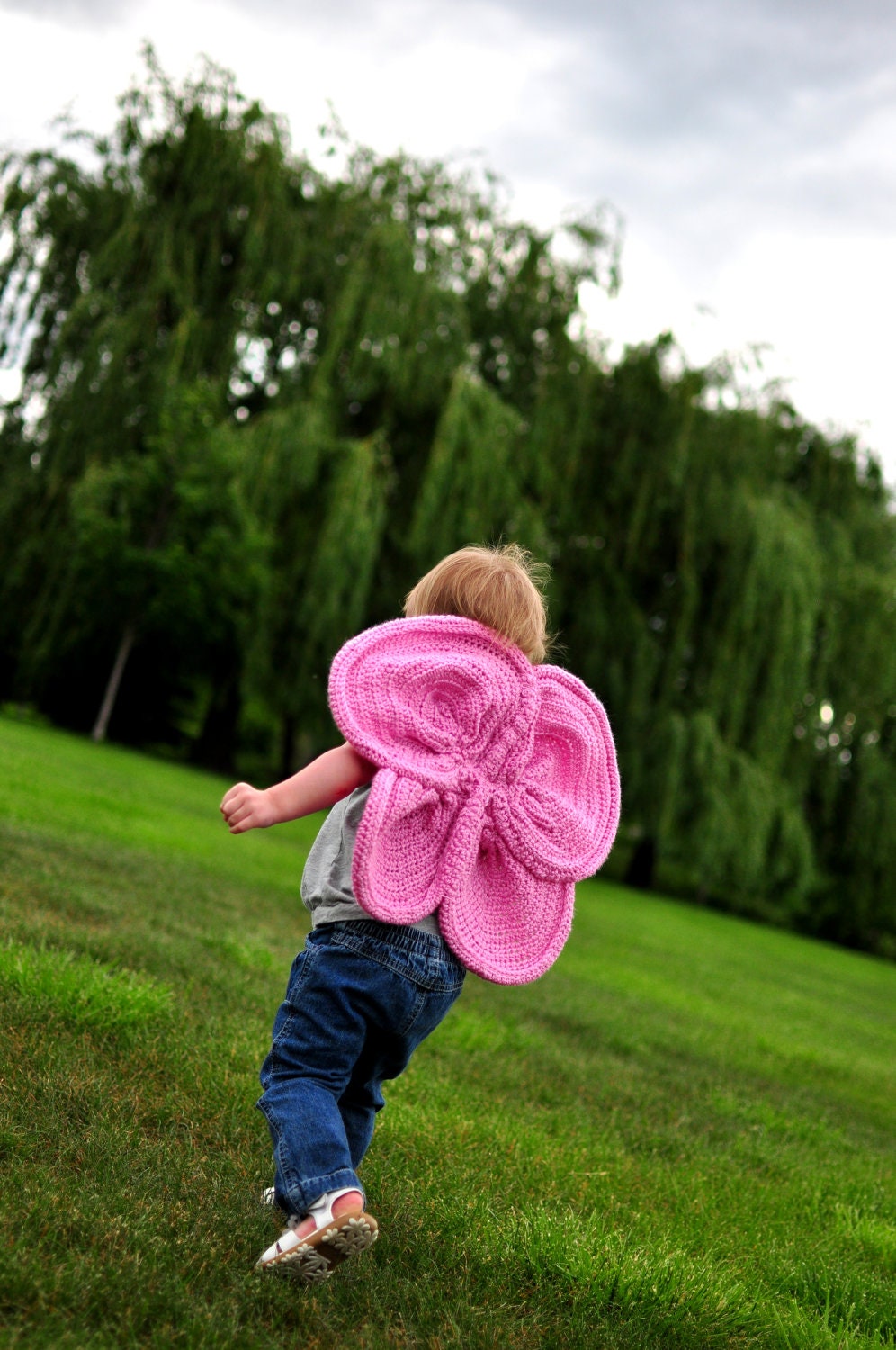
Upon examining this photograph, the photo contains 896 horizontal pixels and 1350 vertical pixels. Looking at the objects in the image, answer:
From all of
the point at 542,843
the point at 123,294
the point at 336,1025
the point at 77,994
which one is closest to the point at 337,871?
the point at 336,1025

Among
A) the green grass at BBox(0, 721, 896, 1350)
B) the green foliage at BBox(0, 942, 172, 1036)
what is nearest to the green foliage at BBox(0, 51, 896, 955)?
the green grass at BBox(0, 721, 896, 1350)

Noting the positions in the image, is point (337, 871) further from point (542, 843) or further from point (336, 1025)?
point (542, 843)

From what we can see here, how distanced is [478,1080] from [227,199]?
46.3 feet

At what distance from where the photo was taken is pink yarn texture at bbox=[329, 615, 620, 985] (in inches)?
96.8

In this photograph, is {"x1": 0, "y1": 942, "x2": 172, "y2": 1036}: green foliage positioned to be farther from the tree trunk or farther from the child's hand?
the tree trunk

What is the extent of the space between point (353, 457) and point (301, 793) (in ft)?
41.7

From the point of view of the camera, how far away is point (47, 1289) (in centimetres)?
192

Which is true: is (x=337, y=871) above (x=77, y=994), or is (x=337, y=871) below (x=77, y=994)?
above

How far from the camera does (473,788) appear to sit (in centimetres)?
257

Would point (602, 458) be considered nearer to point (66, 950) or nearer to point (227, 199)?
point (227, 199)

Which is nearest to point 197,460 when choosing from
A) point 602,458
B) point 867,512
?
point 602,458

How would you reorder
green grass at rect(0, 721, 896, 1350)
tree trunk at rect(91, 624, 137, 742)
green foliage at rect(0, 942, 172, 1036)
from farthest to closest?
tree trunk at rect(91, 624, 137, 742)
green foliage at rect(0, 942, 172, 1036)
green grass at rect(0, 721, 896, 1350)

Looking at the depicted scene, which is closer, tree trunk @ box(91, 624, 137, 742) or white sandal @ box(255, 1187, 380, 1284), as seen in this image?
white sandal @ box(255, 1187, 380, 1284)

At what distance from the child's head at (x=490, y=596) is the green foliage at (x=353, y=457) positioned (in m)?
11.8
